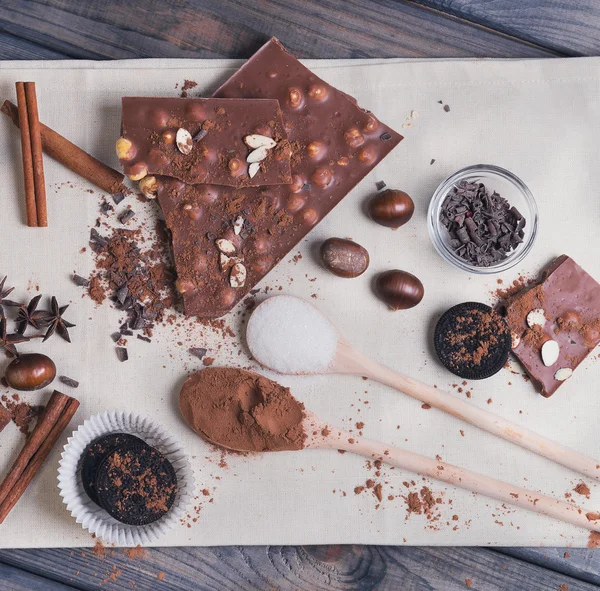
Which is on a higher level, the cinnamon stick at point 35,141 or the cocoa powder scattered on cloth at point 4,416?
the cinnamon stick at point 35,141

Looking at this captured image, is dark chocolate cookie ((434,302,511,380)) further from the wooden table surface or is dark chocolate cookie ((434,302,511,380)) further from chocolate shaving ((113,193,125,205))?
chocolate shaving ((113,193,125,205))

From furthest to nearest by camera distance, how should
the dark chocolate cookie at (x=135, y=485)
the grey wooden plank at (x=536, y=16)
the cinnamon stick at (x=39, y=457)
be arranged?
the grey wooden plank at (x=536, y=16), the cinnamon stick at (x=39, y=457), the dark chocolate cookie at (x=135, y=485)

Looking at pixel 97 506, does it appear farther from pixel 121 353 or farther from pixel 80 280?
pixel 80 280

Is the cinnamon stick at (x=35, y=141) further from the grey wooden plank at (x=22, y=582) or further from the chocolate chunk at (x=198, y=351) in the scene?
the grey wooden plank at (x=22, y=582)

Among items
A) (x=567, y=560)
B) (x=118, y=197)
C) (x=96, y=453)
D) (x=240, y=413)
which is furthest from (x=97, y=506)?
(x=567, y=560)

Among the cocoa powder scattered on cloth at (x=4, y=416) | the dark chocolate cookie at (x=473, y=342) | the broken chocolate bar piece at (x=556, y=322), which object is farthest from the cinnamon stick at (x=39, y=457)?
the broken chocolate bar piece at (x=556, y=322)

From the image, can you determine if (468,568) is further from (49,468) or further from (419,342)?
(49,468)

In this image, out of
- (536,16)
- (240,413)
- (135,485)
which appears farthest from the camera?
(536,16)
